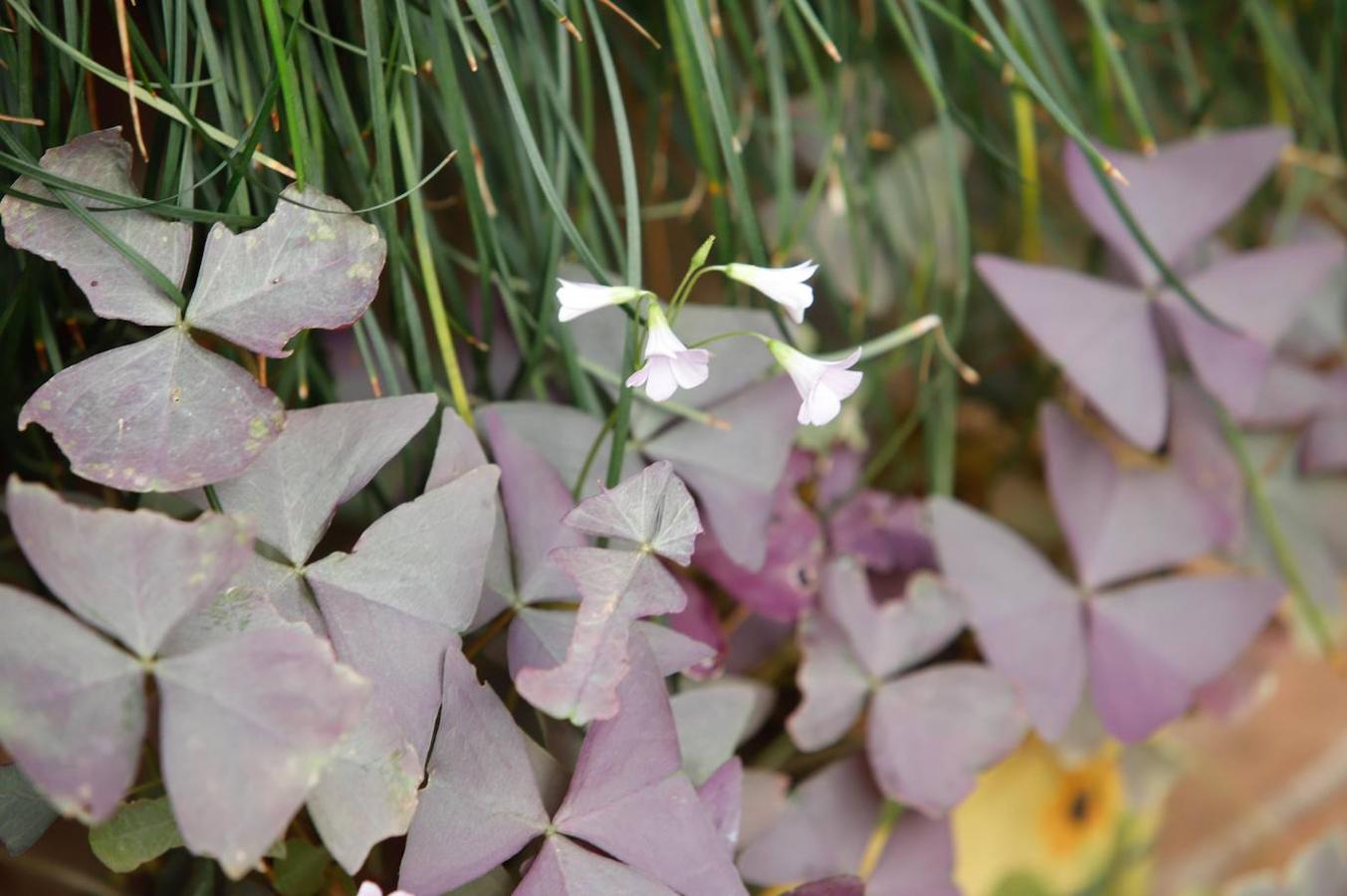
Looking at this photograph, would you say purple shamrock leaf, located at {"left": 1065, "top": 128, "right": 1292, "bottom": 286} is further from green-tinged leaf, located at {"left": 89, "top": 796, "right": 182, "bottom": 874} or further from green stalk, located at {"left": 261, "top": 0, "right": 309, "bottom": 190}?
green-tinged leaf, located at {"left": 89, "top": 796, "right": 182, "bottom": 874}

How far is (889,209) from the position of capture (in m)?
0.70

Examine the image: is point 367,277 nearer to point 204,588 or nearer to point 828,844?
point 204,588

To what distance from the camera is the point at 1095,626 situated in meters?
0.61

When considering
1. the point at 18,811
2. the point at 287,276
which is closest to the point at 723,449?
the point at 287,276

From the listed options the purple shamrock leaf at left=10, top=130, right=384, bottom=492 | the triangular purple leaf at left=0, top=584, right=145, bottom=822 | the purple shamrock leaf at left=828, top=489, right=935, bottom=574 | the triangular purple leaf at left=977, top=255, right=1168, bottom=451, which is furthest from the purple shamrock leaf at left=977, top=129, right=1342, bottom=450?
the triangular purple leaf at left=0, top=584, right=145, bottom=822

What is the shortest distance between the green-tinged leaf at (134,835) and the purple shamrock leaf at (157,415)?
120mm

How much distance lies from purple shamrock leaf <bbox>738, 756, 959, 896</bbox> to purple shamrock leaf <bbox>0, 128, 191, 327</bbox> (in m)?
0.37

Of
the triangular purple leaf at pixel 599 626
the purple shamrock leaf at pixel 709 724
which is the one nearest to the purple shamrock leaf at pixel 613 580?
the triangular purple leaf at pixel 599 626

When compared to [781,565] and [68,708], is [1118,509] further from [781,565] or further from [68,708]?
[68,708]

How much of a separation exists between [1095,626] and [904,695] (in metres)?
0.13

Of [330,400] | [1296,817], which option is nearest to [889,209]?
[330,400]

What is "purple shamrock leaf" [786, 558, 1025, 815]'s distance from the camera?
0.55m

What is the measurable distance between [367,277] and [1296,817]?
109 centimetres

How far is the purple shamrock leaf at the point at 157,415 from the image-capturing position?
37cm
